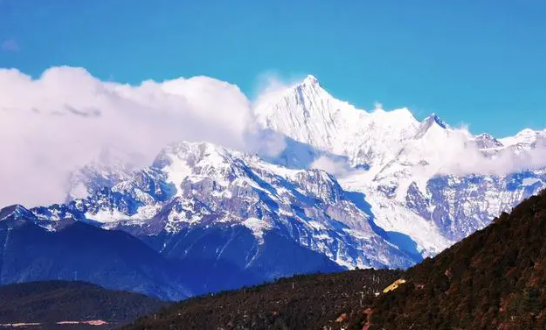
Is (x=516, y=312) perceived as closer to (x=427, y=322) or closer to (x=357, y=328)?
(x=427, y=322)

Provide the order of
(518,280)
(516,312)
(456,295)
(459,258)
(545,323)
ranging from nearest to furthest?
(545,323)
(516,312)
(518,280)
(456,295)
(459,258)

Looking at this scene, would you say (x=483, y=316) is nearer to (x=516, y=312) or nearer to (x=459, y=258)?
(x=516, y=312)

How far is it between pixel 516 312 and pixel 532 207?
35.0m

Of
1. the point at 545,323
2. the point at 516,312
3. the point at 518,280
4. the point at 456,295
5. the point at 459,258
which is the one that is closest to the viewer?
the point at 545,323

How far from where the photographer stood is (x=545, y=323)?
144500 millimetres

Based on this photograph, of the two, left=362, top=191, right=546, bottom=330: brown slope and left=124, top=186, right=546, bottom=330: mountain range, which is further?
left=362, top=191, right=546, bottom=330: brown slope

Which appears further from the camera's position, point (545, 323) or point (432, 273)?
point (432, 273)

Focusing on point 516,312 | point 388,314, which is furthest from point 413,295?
point 516,312

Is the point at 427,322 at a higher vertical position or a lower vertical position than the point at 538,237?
lower

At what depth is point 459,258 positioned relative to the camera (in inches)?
7515

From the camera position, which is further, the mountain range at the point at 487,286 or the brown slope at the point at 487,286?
the brown slope at the point at 487,286

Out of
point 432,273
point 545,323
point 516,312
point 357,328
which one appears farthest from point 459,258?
point 545,323

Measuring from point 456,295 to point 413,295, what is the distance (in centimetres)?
1603

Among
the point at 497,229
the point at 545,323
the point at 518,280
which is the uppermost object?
the point at 497,229
